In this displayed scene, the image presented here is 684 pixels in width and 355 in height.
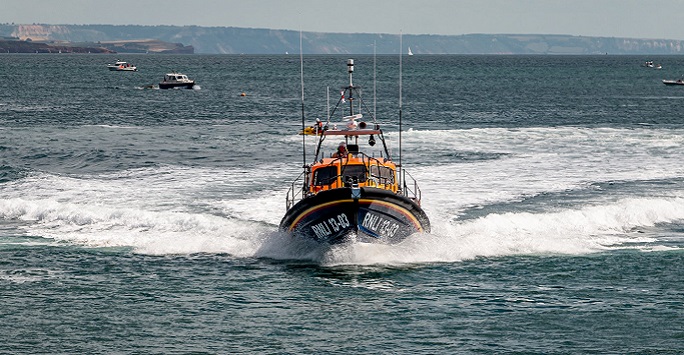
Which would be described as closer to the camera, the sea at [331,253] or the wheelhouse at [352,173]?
the sea at [331,253]

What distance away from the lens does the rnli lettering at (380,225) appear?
28.6 meters

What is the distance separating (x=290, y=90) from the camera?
4904 inches

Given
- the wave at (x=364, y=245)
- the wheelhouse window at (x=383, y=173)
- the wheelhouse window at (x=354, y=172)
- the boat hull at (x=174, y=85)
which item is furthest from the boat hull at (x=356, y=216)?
the boat hull at (x=174, y=85)

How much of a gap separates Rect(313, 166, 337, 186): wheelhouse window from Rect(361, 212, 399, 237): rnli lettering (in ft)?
7.24

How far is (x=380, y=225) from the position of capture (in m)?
28.8

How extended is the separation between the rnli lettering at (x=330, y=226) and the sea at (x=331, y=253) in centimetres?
59

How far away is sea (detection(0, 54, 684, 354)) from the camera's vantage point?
77.4 feet

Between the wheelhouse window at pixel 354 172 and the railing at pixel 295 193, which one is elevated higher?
the wheelhouse window at pixel 354 172

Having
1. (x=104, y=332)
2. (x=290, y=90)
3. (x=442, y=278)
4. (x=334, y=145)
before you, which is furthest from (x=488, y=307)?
(x=290, y=90)

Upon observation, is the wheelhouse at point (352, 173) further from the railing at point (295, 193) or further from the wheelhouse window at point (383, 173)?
the railing at point (295, 193)

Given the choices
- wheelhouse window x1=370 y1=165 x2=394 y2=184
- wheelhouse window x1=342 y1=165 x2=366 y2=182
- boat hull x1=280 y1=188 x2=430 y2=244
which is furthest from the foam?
wheelhouse window x1=342 y1=165 x2=366 y2=182

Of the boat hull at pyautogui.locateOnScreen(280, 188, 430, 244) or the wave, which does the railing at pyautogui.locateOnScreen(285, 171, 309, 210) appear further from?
the wave

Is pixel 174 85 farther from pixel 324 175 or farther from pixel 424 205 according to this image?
pixel 324 175

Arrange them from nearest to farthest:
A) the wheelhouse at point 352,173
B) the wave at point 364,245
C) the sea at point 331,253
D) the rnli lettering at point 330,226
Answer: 1. the sea at point 331,253
2. the rnli lettering at point 330,226
3. the wheelhouse at point 352,173
4. the wave at point 364,245
